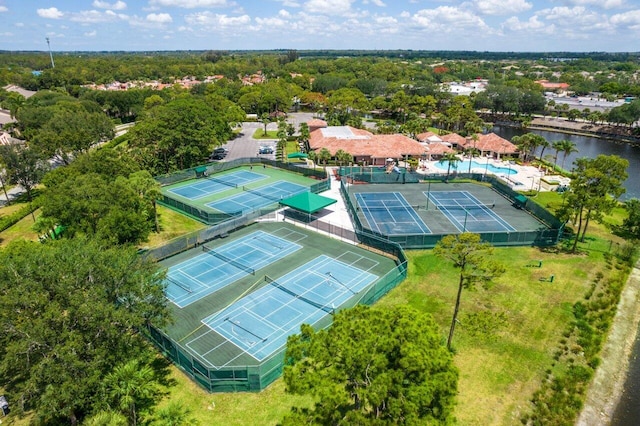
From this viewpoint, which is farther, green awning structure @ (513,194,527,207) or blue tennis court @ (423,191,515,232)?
green awning structure @ (513,194,527,207)

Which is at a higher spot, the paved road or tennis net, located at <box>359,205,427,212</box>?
the paved road

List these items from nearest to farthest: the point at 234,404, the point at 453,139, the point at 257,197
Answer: the point at 234,404, the point at 257,197, the point at 453,139

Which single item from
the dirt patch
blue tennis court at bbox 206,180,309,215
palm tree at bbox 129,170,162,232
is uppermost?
palm tree at bbox 129,170,162,232

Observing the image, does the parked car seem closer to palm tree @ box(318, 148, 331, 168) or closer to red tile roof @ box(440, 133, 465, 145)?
palm tree @ box(318, 148, 331, 168)

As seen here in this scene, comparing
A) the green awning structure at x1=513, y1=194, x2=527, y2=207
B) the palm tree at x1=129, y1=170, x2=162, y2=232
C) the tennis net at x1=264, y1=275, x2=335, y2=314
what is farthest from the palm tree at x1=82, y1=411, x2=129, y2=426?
the green awning structure at x1=513, y1=194, x2=527, y2=207

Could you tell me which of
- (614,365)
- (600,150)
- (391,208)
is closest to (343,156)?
(391,208)

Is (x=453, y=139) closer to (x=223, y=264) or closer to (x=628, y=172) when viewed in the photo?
(x=628, y=172)

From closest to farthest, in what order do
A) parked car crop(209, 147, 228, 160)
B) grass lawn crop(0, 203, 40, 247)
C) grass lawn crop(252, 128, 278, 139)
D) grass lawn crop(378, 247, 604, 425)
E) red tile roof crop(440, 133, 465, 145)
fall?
grass lawn crop(378, 247, 604, 425) < grass lawn crop(0, 203, 40, 247) < parked car crop(209, 147, 228, 160) < red tile roof crop(440, 133, 465, 145) < grass lawn crop(252, 128, 278, 139)
